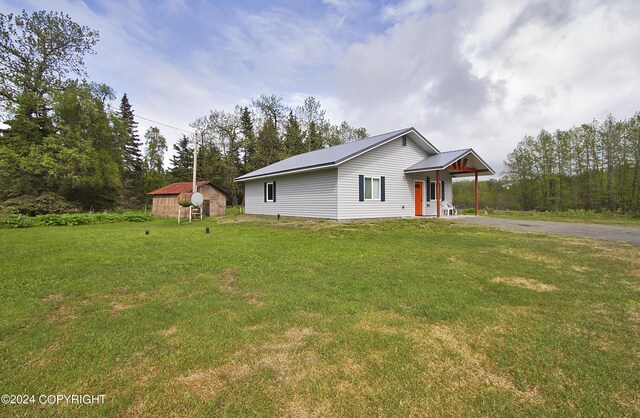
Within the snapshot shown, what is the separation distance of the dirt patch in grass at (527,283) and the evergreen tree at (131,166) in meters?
42.6

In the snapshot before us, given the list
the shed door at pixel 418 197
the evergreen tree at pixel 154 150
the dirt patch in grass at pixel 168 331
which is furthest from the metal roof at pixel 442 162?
the evergreen tree at pixel 154 150

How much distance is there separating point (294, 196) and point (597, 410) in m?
15.3

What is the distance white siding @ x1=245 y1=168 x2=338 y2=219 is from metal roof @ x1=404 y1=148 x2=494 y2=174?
490 cm

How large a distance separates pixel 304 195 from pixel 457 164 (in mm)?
8788

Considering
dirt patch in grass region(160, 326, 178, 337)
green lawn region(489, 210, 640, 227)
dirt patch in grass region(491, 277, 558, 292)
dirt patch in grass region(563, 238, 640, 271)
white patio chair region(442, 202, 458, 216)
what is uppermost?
white patio chair region(442, 202, 458, 216)

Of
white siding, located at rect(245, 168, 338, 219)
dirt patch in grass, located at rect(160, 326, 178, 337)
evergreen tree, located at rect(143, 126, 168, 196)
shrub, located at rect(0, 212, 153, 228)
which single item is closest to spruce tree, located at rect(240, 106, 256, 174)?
evergreen tree, located at rect(143, 126, 168, 196)

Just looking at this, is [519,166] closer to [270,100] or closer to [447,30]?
[447,30]

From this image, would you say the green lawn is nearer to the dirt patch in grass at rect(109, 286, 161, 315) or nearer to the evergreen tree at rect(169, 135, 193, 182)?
the dirt patch in grass at rect(109, 286, 161, 315)

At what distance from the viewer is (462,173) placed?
17766 mm

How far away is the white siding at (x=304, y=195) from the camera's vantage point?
14.1 meters

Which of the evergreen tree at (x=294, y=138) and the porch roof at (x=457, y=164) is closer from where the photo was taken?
the porch roof at (x=457, y=164)

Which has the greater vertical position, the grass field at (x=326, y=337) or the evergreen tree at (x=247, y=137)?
the evergreen tree at (x=247, y=137)

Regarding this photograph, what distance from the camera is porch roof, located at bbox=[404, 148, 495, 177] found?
15.1 metres

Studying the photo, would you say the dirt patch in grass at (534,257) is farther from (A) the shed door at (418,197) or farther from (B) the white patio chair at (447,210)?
(B) the white patio chair at (447,210)
